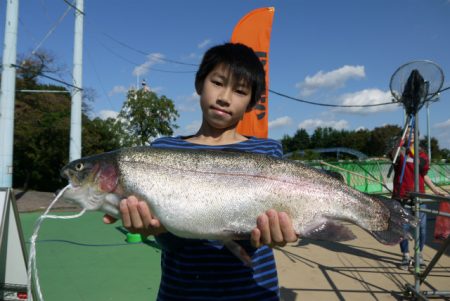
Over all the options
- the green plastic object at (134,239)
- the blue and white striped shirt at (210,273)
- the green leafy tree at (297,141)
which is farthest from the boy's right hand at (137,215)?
the green leafy tree at (297,141)

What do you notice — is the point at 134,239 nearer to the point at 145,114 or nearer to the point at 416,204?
the point at 416,204

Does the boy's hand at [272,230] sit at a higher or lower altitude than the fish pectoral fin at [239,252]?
higher

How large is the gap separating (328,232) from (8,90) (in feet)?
43.5

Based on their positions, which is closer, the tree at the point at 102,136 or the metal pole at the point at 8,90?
the metal pole at the point at 8,90

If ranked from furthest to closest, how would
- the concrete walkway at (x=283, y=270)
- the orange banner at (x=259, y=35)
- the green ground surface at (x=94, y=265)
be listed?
the orange banner at (x=259, y=35) → the concrete walkway at (x=283, y=270) → the green ground surface at (x=94, y=265)

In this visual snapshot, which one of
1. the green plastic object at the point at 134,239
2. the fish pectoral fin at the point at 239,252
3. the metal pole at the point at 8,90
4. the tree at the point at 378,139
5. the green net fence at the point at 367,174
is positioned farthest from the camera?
the tree at the point at 378,139

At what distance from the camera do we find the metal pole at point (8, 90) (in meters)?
11.8

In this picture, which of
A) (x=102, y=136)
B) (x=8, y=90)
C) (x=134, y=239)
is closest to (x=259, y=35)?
A: (x=134, y=239)

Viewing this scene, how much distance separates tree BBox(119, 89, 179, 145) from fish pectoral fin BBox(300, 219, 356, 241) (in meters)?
23.7

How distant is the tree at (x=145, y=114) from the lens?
83.4ft

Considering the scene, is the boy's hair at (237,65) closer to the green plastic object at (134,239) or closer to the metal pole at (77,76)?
the green plastic object at (134,239)

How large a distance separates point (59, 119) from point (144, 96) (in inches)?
309

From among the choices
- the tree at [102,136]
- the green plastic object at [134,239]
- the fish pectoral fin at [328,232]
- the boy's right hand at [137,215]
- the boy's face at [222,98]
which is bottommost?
the green plastic object at [134,239]

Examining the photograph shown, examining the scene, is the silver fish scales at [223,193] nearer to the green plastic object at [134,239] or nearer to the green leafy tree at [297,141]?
the green plastic object at [134,239]
